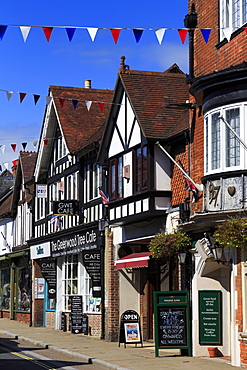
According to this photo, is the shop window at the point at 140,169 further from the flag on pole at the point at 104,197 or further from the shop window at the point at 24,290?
the shop window at the point at 24,290

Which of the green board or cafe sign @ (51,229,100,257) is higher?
cafe sign @ (51,229,100,257)

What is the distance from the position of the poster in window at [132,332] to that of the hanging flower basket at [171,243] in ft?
11.6

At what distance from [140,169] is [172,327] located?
5367 mm

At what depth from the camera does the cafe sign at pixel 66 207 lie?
28.8m

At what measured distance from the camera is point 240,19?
659 inches

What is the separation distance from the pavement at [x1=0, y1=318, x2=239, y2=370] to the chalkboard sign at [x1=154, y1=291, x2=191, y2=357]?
14.9 inches

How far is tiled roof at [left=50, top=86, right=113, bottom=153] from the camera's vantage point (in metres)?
30.1

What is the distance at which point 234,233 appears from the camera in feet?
49.7

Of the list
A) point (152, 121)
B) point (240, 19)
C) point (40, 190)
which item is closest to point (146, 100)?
point (152, 121)

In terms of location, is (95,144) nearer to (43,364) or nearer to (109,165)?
(109,165)

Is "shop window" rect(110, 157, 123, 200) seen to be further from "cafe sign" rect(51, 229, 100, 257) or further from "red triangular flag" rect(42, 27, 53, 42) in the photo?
"red triangular flag" rect(42, 27, 53, 42)

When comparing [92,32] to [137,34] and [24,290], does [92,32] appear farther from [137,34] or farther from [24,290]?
[24,290]

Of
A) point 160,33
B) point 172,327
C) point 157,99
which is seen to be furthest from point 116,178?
point 160,33

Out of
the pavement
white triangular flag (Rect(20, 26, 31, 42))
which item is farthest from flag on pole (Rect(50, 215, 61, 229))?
white triangular flag (Rect(20, 26, 31, 42))
